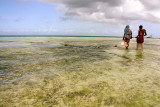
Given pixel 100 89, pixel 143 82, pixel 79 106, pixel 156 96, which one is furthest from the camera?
pixel 143 82

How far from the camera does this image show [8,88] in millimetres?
3549

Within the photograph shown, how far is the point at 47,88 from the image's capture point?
355 centimetres

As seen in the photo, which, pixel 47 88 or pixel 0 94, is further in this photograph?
pixel 47 88

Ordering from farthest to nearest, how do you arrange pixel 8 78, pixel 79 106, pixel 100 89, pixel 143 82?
1. pixel 8 78
2. pixel 143 82
3. pixel 100 89
4. pixel 79 106

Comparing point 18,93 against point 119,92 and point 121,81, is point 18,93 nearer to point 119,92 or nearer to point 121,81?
point 119,92

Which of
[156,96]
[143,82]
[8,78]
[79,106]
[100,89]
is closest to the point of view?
[79,106]

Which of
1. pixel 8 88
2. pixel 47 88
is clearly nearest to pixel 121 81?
pixel 47 88

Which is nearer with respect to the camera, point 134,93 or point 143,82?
point 134,93

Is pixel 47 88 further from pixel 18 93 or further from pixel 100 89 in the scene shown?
pixel 100 89

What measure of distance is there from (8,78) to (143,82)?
453 centimetres

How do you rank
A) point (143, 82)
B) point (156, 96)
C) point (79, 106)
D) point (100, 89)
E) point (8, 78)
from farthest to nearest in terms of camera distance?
point (8, 78) < point (143, 82) < point (100, 89) < point (156, 96) < point (79, 106)

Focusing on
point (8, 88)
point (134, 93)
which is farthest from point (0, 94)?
point (134, 93)

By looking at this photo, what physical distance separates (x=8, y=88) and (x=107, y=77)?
3144 mm

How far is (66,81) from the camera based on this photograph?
4102mm
